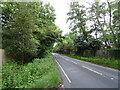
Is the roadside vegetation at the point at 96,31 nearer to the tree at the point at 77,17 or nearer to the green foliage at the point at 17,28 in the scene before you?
the tree at the point at 77,17

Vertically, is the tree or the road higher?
the tree

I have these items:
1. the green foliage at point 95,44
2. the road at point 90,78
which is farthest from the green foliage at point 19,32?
the green foliage at point 95,44

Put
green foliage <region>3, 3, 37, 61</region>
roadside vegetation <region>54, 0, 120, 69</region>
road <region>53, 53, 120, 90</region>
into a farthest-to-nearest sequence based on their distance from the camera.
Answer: roadside vegetation <region>54, 0, 120, 69</region> → green foliage <region>3, 3, 37, 61</region> → road <region>53, 53, 120, 90</region>

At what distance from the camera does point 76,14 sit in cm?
3375

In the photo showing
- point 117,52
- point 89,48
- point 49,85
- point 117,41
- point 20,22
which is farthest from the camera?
point 89,48

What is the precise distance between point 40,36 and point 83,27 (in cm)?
1962

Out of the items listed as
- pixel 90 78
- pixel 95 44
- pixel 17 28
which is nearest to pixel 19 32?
pixel 17 28

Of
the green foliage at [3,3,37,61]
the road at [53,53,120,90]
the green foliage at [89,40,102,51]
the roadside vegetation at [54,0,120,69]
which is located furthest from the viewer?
the green foliage at [89,40,102,51]

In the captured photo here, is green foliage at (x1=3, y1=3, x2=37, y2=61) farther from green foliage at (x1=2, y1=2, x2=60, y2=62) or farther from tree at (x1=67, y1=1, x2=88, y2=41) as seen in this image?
tree at (x1=67, y1=1, x2=88, y2=41)

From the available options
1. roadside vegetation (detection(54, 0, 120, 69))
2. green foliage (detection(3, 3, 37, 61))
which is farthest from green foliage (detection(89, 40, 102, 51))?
green foliage (detection(3, 3, 37, 61))

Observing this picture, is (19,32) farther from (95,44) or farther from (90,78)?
(95,44)

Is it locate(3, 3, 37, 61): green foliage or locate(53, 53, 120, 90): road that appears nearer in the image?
locate(53, 53, 120, 90): road

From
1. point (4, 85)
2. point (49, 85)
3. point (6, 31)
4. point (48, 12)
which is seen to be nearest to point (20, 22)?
point (6, 31)

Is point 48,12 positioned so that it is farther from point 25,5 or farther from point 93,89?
point 93,89
